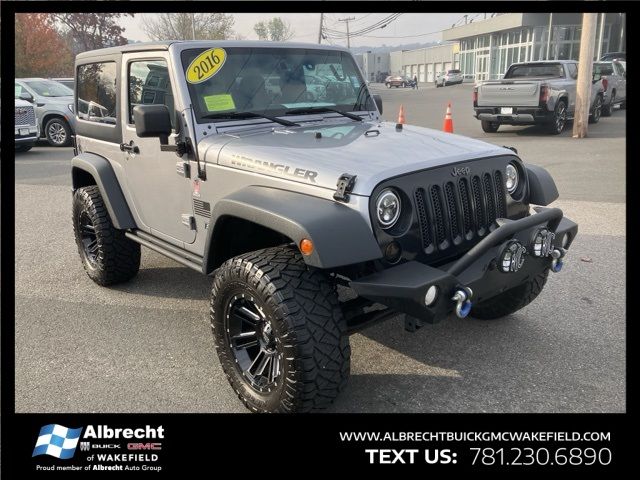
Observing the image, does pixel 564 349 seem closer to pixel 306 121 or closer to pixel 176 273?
pixel 306 121

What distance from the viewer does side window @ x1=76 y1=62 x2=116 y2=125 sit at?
4352 millimetres

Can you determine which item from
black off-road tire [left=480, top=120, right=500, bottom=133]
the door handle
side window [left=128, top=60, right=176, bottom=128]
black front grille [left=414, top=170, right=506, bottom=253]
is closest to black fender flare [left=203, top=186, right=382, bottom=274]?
black front grille [left=414, top=170, right=506, bottom=253]

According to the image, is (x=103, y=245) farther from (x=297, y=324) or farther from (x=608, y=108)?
(x=608, y=108)

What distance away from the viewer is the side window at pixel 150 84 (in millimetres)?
3686

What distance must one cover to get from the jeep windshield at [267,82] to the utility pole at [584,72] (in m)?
10.6

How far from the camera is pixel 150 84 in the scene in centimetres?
389

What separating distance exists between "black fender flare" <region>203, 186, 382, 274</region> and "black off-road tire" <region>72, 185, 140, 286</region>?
204 cm

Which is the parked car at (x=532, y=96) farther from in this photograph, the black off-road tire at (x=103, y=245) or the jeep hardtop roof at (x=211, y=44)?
the black off-road tire at (x=103, y=245)

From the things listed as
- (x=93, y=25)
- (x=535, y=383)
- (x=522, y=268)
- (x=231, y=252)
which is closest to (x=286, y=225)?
(x=231, y=252)

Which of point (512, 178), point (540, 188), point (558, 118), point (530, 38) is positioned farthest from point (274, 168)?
point (530, 38)

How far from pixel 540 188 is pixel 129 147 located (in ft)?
9.63

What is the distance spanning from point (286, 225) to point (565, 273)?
3.33 metres

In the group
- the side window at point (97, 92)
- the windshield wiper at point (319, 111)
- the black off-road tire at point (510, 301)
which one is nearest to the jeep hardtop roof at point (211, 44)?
the side window at point (97, 92)

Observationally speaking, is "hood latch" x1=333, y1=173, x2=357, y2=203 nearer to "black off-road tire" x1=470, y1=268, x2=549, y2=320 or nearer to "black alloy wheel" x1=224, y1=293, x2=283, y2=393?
"black alloy wheel" x1=224, y1=293, x2=283, y2=393
